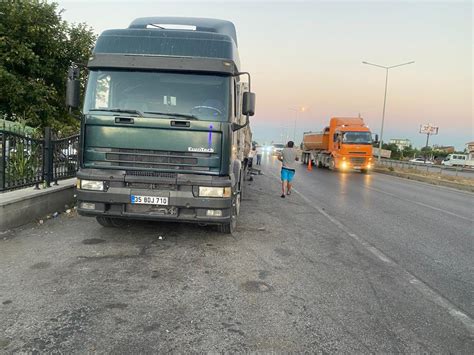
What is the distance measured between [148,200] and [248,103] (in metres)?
2.21

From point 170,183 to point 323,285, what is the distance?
2453 millimetres

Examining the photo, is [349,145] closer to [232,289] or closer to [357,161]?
[357,161]

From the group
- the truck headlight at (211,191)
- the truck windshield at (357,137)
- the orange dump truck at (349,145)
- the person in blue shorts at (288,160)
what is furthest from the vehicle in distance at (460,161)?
the truck headlight at (211,191)

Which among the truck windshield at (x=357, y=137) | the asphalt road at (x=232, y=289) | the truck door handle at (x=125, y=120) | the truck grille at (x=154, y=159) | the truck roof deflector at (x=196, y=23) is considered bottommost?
the asphalt road at (x=232, y=289)

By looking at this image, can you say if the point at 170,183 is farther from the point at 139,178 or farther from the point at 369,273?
the point at 369,273

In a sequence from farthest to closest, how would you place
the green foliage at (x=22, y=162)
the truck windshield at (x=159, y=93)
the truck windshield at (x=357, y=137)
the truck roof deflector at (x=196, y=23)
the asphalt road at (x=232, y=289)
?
the truck windshield at (x=357, y=137)
the truck roof deflector at (x=196, y=23)
the green foliage at (x=22, y=162)
the truck windshield at (x=159, y=93)
the asphalt road at (x=232, y=289)

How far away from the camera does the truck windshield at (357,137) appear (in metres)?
24.8

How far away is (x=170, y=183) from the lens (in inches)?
208

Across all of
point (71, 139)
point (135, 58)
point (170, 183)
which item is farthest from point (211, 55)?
point (71, 139)

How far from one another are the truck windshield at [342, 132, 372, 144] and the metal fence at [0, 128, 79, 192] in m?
19.7

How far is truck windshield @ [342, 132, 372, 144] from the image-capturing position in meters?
24.8

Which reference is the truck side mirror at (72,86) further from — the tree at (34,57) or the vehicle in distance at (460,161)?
the vehicle in distance at (460,161)

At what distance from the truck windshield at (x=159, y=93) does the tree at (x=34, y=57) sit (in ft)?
34.0

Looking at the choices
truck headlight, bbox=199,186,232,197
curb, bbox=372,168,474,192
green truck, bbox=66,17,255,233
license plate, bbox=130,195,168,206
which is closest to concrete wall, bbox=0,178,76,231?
green truck, bbox=66,17,255,233
